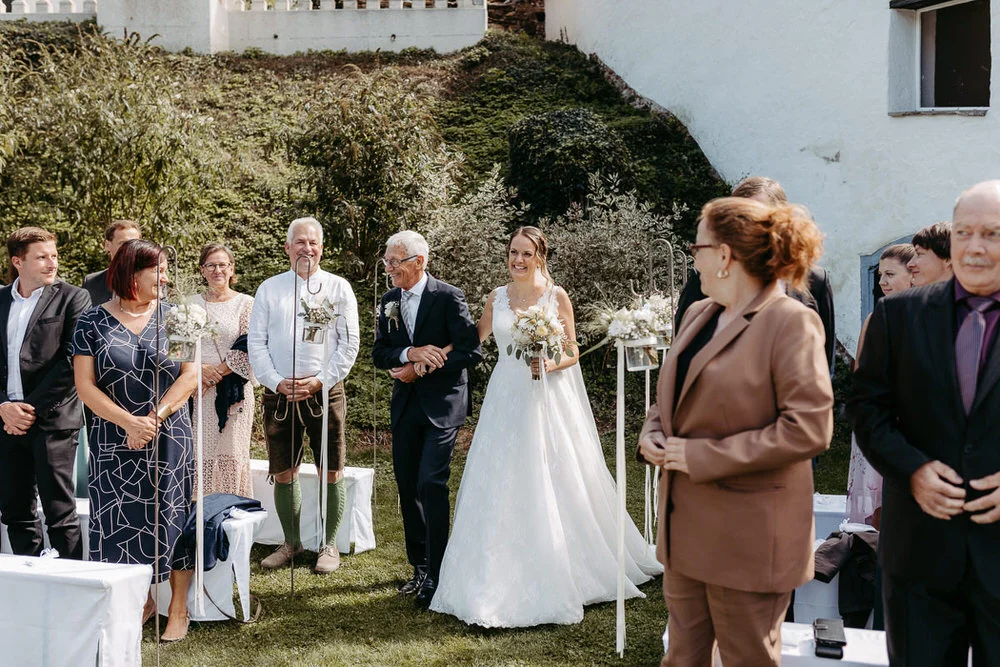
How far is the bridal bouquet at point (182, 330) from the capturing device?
15.1 feet

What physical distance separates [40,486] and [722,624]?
3.97 m

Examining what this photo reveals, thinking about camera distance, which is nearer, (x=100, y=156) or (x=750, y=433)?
(x=750, y=433)

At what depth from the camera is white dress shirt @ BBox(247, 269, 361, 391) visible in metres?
5.87

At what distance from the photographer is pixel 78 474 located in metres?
6.47

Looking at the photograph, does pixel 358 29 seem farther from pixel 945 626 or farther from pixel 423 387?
pixel 945 626

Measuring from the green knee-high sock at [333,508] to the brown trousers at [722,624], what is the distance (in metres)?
3.30

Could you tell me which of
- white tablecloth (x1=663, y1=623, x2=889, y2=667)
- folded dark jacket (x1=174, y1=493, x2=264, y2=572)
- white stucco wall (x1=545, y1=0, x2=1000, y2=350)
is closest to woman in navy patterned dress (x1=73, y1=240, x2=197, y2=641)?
folded dark jacket (x1=174, y1=493, x2=264, y2=572)

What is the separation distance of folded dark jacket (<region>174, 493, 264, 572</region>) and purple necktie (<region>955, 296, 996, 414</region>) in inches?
143

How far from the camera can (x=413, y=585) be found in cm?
562

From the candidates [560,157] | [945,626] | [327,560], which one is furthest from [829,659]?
[560,157]

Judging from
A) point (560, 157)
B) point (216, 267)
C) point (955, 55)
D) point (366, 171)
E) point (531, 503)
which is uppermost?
point (955, 55)

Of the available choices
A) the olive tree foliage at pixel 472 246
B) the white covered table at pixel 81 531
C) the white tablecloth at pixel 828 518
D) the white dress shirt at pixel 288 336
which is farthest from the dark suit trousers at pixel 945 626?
the olive tree foliage at pixel 472 246

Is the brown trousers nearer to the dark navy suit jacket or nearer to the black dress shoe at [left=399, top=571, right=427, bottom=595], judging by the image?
the dark navy suit jacket

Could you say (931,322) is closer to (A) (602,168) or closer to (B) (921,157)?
(B) (921,157)
